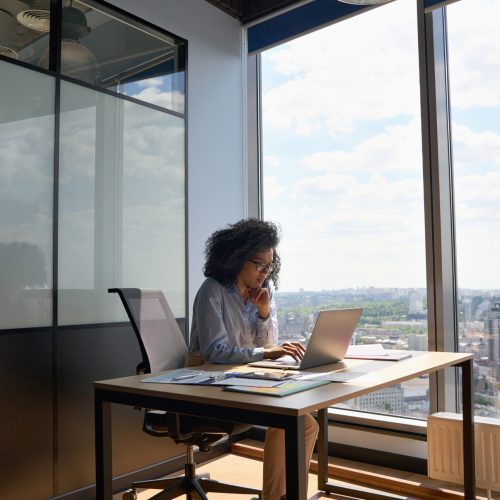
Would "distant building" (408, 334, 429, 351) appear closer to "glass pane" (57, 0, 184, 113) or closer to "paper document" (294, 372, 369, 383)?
"paper document" (294, 372, 369, 383)

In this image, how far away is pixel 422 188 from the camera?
340 cm

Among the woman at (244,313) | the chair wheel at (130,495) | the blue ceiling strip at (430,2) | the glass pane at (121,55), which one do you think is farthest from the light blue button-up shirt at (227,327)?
the blue ceiling strip at (430,2)

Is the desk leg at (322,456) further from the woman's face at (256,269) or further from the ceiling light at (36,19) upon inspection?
the ceiling light at (36,19)

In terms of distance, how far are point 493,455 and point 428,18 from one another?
238 cm

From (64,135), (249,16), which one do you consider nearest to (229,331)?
(64,135)

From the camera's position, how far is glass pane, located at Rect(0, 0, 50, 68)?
2.74 m

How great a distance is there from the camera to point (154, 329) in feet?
8.84

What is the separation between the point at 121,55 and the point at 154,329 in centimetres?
162

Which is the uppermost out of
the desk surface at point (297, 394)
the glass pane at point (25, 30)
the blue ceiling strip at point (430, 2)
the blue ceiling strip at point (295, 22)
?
the blue ceiling strip at point (295, 22)

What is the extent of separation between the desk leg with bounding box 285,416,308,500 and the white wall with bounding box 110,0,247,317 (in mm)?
2191

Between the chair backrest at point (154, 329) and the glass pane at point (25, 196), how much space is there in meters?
0.45

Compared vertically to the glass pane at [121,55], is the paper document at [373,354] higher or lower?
lower

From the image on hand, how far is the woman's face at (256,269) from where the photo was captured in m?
2.75

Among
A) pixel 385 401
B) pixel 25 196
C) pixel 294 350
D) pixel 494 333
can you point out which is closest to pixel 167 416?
pixel 294 350
